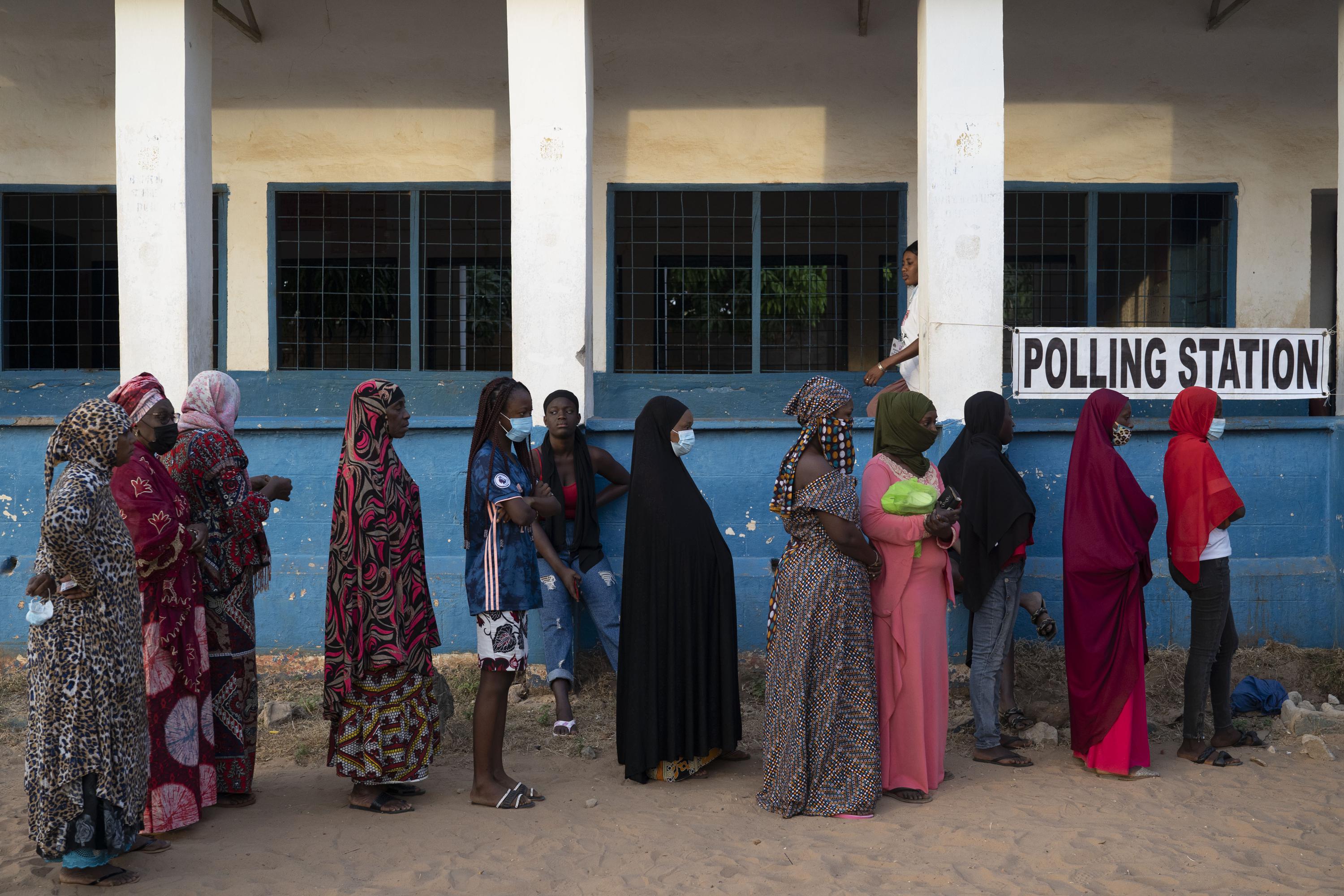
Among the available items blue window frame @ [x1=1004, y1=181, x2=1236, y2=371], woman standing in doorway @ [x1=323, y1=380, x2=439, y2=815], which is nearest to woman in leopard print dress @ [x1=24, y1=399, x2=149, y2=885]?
woman standing in doorway @ [x1=323, y1=380, x2=439, y2=815]

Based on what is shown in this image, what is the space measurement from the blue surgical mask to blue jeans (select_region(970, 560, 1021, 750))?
2304 millimetres

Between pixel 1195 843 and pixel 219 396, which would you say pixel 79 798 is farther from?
pixel 1195 843

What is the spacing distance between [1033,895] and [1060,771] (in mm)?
1464

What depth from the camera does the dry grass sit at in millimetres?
5574

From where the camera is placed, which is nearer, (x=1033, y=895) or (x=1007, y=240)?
(x=1033, y=895)

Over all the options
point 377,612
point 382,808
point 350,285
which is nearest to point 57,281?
point 350,285

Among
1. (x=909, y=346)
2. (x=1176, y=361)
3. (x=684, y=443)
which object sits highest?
(x=909, y=346)

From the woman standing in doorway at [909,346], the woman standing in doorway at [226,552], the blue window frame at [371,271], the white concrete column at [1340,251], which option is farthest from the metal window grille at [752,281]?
the woman standing in doorway at [226,552]

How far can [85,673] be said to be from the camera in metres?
3.61

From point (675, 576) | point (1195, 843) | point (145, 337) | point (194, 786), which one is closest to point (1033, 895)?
point (1195, 843)

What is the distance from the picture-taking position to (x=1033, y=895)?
367 cm

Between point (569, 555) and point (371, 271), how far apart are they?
3.76m

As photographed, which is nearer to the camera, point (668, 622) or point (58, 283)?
point (668, 622)

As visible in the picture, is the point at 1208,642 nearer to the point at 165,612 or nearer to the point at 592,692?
the point at 592,692
